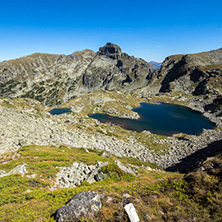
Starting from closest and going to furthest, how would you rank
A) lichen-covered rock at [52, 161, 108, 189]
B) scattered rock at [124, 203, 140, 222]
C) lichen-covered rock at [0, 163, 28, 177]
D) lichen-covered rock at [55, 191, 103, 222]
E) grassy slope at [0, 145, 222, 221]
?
scattered rock at [124, 203, 140, 222] < lichen-covered rock at [55, 191, 103, 222] < grassy slope at [0, 145, 222, 221] < lichen-covered rock at [52, 161, 108, 189] < lichen-covered rock at [0, 163, 28, 177]

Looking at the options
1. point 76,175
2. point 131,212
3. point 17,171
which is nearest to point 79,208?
point 131,212

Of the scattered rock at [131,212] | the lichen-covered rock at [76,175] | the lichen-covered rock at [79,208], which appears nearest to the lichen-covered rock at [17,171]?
the lichen-covered rock at [76,175]

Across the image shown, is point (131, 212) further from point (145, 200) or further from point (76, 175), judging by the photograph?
point (76, 175)

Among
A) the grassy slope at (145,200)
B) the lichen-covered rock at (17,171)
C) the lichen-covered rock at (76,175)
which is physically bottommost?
the lichen-covered rock at (76,175)

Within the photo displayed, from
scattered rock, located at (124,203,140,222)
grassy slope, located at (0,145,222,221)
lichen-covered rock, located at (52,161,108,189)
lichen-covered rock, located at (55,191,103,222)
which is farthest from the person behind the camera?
lichen-covered rock, located at (52,161,108,189)

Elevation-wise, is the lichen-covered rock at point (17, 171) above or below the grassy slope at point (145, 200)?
→ below

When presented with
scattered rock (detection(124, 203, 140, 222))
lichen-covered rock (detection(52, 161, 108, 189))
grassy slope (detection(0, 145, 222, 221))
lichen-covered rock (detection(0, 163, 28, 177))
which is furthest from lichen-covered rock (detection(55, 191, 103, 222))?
lichen-covered rock (detection(0, 163, 28, 177))

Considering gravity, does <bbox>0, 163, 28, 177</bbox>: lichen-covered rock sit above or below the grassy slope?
below

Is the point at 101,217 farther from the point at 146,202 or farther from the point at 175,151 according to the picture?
the point at 175,151

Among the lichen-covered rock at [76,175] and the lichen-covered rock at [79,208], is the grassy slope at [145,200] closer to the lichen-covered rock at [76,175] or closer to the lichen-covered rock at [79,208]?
the lichen-covered rock at [79,208]

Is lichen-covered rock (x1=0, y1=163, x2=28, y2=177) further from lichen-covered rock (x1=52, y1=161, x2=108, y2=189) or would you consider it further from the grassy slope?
lichen-covered rock (x1=52, y1=161, x2=108, y2=189)
